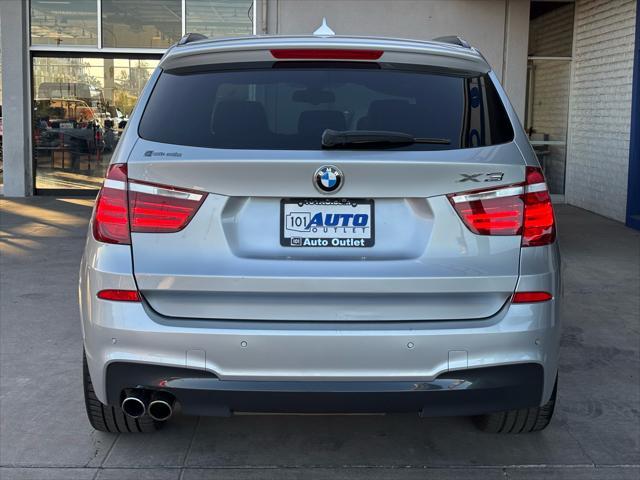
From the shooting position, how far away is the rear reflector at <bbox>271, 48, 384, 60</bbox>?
3.43m

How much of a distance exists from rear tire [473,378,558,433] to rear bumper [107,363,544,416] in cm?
79

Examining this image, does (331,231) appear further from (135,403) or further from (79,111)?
(79,111)

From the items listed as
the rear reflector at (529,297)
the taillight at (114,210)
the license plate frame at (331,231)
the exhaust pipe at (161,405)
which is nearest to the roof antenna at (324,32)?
the license plate frame at (331,231)

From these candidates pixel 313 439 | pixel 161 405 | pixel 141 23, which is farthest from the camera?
pixel 141 23

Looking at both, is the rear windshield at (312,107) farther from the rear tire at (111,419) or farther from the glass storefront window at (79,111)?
the glass storefront window at (79,111)

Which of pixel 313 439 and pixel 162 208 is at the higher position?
pixel 162 208

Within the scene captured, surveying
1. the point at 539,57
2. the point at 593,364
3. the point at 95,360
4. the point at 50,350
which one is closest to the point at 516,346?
the point at 95,360

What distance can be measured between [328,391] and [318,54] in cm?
138

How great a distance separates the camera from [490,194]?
3.17 m

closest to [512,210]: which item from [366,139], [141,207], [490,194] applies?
[490,194]

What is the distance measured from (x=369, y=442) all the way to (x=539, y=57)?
12125 millimetres

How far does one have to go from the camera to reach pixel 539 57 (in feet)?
48.6

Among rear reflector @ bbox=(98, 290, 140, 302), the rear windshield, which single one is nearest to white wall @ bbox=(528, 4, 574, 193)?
the rear windshield

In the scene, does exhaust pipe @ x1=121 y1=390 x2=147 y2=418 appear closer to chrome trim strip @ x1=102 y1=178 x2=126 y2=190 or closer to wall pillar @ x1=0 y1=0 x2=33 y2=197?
chrome trim strip @ x1=102 y1=178 x2=126 y2=190
